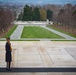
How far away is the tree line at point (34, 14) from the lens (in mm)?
36094

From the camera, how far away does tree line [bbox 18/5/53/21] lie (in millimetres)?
36094

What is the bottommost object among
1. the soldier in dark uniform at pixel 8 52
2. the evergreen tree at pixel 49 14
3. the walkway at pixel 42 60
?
the evergreen tree at pixel 49 14

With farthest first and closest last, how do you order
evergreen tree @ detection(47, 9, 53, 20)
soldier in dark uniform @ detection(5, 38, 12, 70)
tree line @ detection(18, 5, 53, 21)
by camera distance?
evergreen tree @ detection(47, 9, 53, 20) → tree line @ detection(18, 5, 53, 21) → soldier in dark uniform @ detection(5, 38, 12, 70)

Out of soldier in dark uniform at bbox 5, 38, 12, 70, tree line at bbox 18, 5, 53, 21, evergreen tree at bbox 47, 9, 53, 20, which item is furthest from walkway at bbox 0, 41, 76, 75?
evergreen tree at bbox 47, 9, 53, 20

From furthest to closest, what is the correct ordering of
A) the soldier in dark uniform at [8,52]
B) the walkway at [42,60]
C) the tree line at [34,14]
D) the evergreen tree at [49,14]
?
the evergreen tree at [49,14]
the tree line at [34,14]
the walkway at [42,60]
the soldier in dark uniform at [8,52]

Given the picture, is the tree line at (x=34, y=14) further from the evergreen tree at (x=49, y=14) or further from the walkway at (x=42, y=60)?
the walkway at (x=42, y=60)

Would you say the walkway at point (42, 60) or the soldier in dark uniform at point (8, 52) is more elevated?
the soldier in dark uniform at point (8, 52)

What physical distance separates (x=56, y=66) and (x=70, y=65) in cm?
48

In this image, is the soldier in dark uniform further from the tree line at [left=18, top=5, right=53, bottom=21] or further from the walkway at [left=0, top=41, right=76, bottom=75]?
the tree line at [left=18, top=5, right=53, bottom=21]

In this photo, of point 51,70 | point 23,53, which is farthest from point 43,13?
point 51,70

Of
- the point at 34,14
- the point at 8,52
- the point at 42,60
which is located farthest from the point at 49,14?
the point at 8,52

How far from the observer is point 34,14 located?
36188 millimetres

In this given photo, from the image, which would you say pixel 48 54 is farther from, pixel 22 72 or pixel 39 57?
pixel 22 72

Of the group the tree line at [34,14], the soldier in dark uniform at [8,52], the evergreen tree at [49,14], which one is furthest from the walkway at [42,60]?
the evergreen tree at [49,14]
